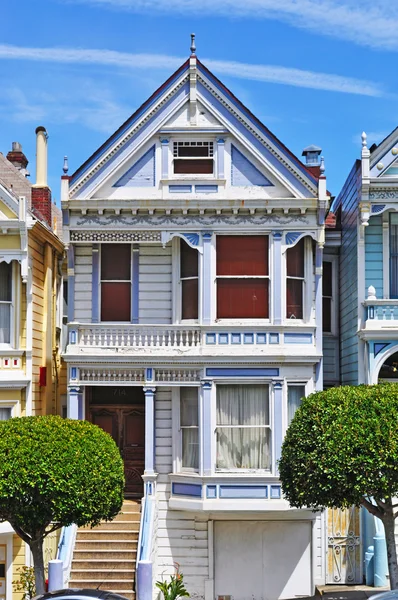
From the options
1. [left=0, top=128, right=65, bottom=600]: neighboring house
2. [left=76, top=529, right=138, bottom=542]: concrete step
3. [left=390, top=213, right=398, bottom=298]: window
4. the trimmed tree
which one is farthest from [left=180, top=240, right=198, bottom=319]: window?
[left=76, top=529, right=138, bottom=542]: concrete step

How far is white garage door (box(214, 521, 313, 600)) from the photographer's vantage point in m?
24.5

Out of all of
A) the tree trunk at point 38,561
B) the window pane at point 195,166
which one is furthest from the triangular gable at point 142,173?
the tree trunk at point 38,561

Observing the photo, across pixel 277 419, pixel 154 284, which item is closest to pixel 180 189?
pixel 154 284

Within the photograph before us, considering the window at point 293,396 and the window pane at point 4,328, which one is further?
A: the window pane at point 4,328

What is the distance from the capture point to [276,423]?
2416 cm

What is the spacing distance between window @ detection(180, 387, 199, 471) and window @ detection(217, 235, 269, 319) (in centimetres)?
221

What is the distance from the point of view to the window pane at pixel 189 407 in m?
24.9

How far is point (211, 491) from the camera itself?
2395cm

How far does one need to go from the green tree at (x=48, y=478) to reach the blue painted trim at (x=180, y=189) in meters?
7.24

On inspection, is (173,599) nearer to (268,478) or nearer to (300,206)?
(268,478)

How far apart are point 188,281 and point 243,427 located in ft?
13.2

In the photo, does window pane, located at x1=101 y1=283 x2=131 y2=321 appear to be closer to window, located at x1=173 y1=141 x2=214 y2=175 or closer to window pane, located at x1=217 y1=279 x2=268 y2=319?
window pane, located at x1=217 y1=279 x2=268 y2=319

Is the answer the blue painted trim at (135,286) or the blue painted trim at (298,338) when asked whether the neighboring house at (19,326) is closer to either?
the blue painted trim at (135,286)

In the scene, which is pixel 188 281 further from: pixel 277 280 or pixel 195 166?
pixel 195 166
